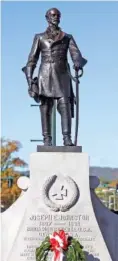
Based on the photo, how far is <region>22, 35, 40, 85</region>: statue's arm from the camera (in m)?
10.5

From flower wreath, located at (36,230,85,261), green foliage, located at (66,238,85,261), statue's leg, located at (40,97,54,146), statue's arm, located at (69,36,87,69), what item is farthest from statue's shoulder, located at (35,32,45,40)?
green foliage, located at (66,238,85,261)

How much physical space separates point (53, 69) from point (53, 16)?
89 centimetres

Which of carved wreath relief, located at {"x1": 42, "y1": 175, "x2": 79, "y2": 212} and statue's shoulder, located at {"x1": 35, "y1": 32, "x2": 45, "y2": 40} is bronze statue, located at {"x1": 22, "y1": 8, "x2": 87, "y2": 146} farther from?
carved wreath relief, located at {"x1": 42, "y1": 175, "x2": 79, "y2": 212}

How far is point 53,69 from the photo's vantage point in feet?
34.3

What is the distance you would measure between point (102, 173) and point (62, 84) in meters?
140

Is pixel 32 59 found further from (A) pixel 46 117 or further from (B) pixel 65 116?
(B) pixel 65 116

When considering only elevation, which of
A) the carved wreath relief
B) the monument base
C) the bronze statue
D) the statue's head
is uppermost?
the statue's head

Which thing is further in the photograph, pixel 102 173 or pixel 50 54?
pixel 102 173

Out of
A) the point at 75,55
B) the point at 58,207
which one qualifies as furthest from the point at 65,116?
the point at 58,207

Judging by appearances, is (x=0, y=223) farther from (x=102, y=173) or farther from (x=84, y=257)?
(x=102, y=173)

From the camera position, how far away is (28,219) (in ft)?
32.1

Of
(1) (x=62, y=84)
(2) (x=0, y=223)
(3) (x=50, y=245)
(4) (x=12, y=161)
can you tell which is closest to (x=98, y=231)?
(3) (x=50, y=245)

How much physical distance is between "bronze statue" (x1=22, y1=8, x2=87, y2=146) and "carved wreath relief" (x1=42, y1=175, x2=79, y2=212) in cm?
83

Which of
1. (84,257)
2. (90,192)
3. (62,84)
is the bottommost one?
(84,257)
